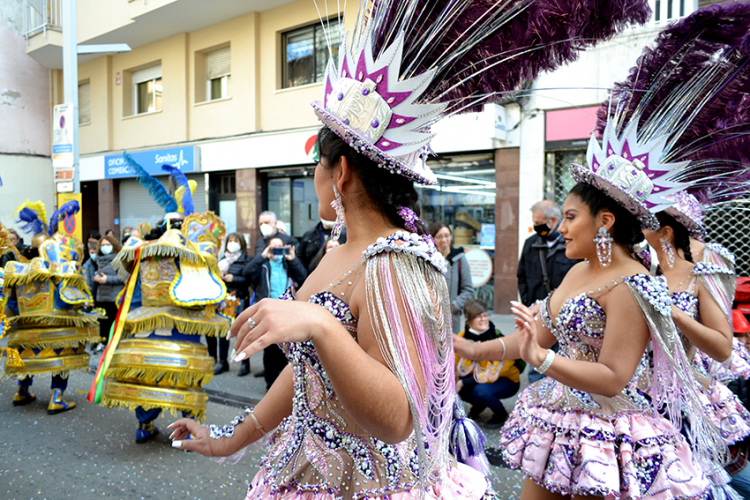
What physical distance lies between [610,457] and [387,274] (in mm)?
1327

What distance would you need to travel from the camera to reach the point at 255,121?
12.2 m

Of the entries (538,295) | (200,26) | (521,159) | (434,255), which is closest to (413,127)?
(434,255)

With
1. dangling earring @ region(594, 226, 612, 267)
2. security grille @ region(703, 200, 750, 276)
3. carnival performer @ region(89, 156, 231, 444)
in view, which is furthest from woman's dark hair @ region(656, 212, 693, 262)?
security grille @ region(703, 200, 750, 276)

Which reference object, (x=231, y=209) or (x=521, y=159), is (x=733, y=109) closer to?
(x=521, y=159)

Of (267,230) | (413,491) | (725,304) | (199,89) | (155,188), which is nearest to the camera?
(413,491)

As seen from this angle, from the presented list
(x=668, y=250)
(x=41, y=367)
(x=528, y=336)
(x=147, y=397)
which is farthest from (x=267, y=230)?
(x=528, y=336)

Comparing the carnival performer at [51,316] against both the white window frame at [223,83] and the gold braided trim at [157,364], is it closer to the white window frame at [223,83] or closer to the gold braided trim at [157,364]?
the gold braided trim at [157,364]

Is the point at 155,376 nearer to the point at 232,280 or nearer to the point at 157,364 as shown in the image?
the point at 157,364

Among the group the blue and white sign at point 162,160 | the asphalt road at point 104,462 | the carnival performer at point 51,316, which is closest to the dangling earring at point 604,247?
the asphalt road at point 104,462

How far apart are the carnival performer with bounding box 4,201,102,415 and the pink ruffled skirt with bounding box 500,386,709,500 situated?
179 inches

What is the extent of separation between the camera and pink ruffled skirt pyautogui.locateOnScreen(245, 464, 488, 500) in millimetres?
1387

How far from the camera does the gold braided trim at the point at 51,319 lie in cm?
500

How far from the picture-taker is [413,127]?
1.42 metres

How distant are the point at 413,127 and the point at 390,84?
13 centimetres
